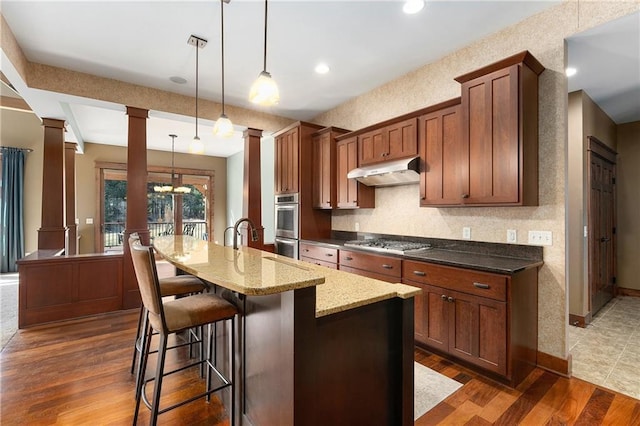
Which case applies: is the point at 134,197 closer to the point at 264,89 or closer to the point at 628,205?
the point at 264,89

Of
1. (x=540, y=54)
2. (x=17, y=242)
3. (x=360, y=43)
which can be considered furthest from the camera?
(x=17, y=242)

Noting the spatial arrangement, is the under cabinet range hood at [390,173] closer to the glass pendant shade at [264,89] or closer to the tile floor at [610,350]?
the glass pendant shade at [264,89]

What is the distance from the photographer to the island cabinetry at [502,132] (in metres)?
2.34

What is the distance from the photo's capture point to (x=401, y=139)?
331 cm

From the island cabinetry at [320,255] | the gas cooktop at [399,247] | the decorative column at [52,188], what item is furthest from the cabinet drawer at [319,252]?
the decorative column at [52,188]

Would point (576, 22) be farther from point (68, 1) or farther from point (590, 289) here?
point (68, 1)

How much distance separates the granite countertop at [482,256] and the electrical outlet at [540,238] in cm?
6

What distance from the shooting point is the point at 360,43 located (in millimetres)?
3000

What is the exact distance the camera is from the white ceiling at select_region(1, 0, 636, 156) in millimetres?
2504

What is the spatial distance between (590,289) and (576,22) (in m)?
3.00

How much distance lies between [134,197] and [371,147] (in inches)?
123

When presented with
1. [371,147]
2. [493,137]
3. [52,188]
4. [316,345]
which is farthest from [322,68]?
[52,188]

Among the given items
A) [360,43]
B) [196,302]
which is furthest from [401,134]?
[196,302]

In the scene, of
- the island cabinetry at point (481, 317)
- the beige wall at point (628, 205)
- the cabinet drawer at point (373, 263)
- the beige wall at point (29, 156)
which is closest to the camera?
the island cabinetry at point (481, 317)
